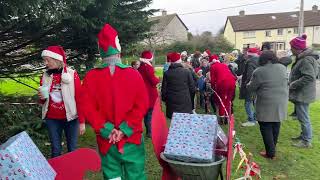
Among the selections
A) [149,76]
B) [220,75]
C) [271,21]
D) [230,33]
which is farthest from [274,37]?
[149,76]

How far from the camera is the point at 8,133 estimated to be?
5816 mm

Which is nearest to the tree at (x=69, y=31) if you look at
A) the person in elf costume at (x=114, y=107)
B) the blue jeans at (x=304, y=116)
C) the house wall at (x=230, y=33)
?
the person in elf costume at (x=114, y=107)

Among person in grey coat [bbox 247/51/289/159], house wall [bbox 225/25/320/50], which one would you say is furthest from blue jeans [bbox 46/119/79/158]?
house wall [bbox 225/25/320/50]

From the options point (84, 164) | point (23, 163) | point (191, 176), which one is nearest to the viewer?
point (23, 163)

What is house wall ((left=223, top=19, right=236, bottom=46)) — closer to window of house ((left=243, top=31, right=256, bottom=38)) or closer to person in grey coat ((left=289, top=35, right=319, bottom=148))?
window of house ((left=243, top=31, right=256, bottom=38))

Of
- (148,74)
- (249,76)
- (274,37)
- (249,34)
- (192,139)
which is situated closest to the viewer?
(192,139)

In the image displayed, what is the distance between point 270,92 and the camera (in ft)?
20.9

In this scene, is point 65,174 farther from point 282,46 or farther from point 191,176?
point 282,46

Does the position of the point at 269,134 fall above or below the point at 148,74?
below

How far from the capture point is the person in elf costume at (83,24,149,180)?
3.92 meters

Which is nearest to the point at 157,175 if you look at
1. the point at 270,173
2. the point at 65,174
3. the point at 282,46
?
the point at 270,173

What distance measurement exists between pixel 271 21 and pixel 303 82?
207 feet

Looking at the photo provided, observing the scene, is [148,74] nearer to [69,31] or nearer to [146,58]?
[146,58]

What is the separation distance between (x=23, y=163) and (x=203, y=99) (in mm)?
8844
